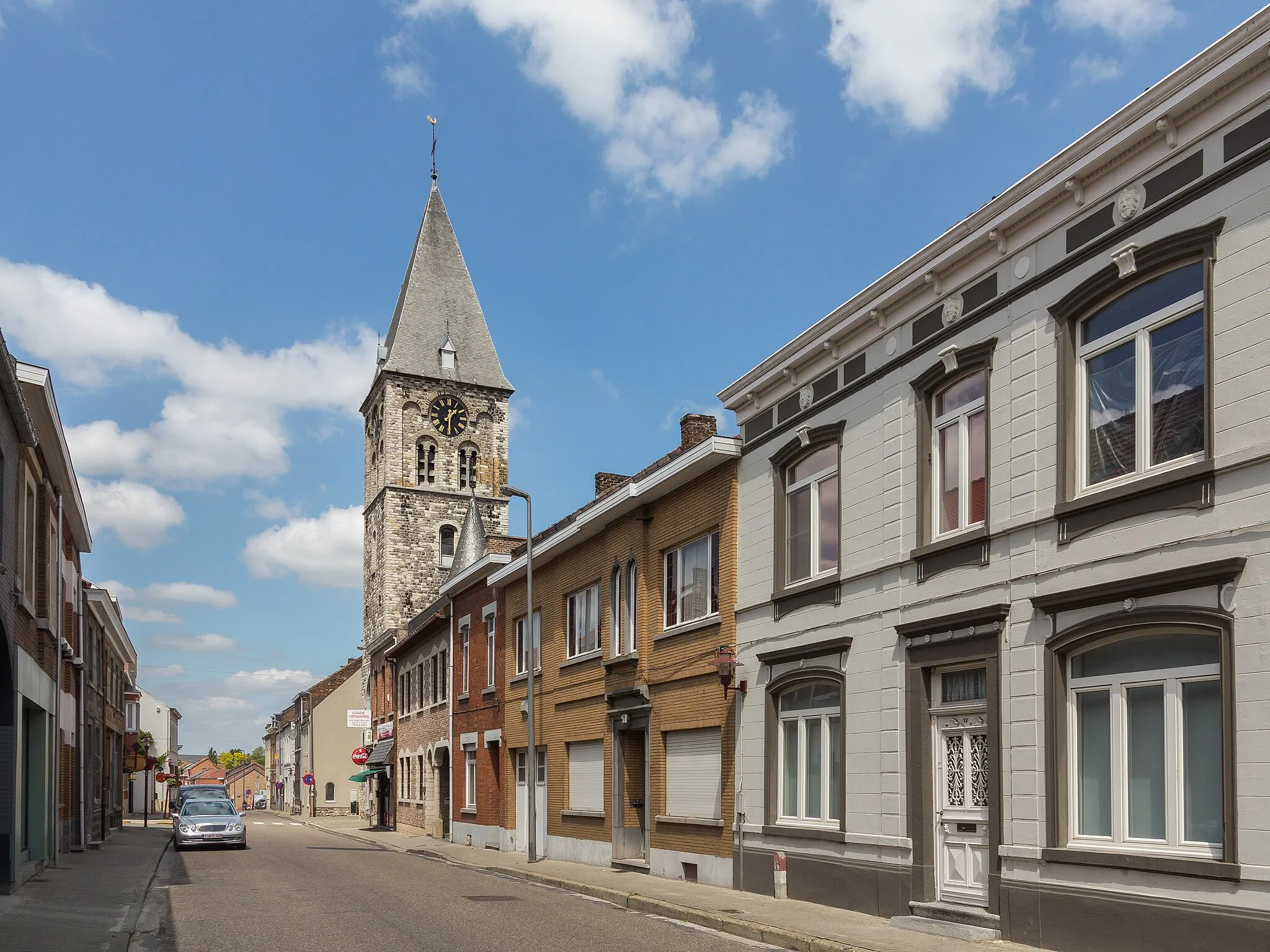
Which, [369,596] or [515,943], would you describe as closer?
[515,943]

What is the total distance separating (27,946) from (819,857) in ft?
29.8

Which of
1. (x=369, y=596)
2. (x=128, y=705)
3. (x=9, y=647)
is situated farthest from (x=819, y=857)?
(x=369, y=596)

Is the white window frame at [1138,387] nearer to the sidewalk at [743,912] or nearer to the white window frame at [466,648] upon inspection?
the sidewalk at [743,912]

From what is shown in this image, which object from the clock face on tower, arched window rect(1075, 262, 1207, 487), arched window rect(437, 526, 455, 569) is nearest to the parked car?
arched window rect(1075, 262, 1207, 487)

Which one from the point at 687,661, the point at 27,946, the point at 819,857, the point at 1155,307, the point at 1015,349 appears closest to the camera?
the point at 1155,307

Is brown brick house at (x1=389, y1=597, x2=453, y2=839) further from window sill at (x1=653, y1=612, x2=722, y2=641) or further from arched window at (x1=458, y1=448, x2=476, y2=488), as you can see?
arched window at (x1=458, y1=448, x2=476, y2=488)

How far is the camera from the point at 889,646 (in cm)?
1524

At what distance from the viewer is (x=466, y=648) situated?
3516 cm

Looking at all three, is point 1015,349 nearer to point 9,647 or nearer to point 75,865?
point 9,647

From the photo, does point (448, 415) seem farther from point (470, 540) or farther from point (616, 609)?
point (616, 609)

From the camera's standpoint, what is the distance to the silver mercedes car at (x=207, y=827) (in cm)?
3084

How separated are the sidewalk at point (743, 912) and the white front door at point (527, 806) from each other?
1.51 meters

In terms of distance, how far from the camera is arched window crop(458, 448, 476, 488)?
78375mm

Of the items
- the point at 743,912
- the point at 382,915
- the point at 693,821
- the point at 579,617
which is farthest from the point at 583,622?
the point at 743,912
